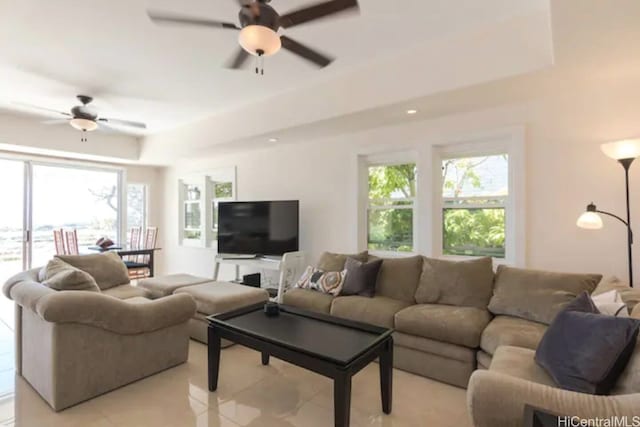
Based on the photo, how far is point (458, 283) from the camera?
302cm

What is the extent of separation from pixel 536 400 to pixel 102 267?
4.10 meters

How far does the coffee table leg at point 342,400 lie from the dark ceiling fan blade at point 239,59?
226 centimetres

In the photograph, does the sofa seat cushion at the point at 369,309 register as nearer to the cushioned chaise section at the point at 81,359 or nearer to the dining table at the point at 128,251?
the cushioned chaise section at the point at 81,359

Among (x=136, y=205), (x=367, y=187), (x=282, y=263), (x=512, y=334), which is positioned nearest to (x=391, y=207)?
(x=367, y=187)

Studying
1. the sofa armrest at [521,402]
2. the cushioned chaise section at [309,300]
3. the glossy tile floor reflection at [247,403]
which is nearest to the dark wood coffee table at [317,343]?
the glossy tile floor reflection at [247,403]

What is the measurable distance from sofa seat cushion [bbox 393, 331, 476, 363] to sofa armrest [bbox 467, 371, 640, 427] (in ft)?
3.68

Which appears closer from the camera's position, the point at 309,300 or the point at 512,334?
the point at 512,334

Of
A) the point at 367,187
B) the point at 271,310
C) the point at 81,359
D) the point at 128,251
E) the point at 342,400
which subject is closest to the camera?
the point at 342,400

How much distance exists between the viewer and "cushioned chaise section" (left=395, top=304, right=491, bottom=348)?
8.29 ft

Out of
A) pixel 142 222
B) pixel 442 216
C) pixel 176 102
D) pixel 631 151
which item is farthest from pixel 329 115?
pixel 142 222

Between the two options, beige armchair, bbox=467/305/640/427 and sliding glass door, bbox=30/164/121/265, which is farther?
sliding glass door, bbox=30/164/121/265

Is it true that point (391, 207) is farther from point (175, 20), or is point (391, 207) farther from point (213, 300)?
point (175, 20)

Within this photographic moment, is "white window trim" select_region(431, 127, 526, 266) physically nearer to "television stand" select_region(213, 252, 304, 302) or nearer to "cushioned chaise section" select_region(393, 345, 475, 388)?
"cushioned chaise section" select_region(393, 345, 475, 388)

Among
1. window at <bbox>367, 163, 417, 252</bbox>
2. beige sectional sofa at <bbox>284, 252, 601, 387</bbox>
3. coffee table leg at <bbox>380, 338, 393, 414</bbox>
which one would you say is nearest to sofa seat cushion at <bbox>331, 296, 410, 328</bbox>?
beige sectional sofa at <bbox>284, 252, 601, 387</bbox>
